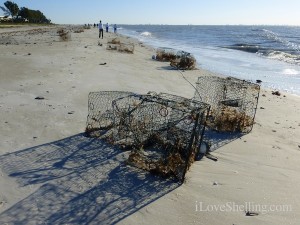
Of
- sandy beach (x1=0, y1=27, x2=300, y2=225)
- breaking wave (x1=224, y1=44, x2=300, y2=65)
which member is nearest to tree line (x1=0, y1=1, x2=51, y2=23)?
breaking wave (x1=224, y1=44, x2=300, y2=65)

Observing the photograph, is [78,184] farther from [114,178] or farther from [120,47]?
[120,47]

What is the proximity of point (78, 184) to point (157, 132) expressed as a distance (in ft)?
6.88

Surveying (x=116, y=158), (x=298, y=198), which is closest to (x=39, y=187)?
(x=116, y=158)

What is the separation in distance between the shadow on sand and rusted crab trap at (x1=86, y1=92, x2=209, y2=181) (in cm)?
25

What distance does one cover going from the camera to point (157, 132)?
7102 mm

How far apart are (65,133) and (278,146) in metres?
4.94

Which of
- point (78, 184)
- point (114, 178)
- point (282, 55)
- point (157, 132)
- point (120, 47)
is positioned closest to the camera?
point (78, 184)

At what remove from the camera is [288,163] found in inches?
287

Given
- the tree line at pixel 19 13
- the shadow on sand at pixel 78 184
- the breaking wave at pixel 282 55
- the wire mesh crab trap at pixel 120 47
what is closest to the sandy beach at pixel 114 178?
the shadow on sand at pixel 78 184

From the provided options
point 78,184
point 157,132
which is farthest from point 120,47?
point 78,184

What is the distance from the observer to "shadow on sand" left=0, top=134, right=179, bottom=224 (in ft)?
15.9

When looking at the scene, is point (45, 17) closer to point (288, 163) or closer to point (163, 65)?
point (163, 65)

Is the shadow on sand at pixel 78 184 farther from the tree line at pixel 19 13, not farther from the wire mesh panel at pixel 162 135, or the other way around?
the tree line at pixel 19 13

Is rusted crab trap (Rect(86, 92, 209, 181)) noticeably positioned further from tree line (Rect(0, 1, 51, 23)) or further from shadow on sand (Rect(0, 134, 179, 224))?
tree line (Rect(0, 1, 51, 23))
